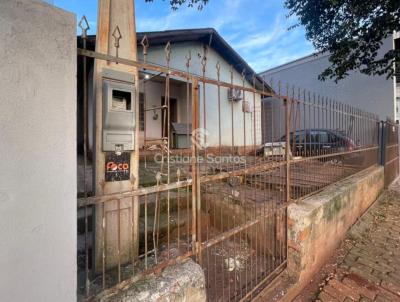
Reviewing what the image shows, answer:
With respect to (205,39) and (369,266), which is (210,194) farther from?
(205,39)

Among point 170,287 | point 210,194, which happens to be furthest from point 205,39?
point 170,287

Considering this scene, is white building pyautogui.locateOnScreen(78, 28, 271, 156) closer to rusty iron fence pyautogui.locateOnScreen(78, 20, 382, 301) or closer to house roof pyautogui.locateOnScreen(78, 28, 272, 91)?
house roof pyautogui.locateOnScreen(78, 28, 272, 91)

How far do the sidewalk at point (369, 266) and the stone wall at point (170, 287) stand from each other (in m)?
1.73

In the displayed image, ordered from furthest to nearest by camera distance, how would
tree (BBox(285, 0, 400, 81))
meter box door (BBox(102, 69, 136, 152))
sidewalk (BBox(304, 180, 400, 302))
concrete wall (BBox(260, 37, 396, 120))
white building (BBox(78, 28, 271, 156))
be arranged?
concrete wall (BBox(260, 37, 396, 120))
white building (BBox(78, 28, 271, 156))
tree (BBox(285, 0, 400, 81))
sidewalk (BBox(304, 180, 400, 302))
meter box door (BBox(102, 69, 136, 152))

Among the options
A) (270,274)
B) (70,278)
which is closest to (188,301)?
(70,278)

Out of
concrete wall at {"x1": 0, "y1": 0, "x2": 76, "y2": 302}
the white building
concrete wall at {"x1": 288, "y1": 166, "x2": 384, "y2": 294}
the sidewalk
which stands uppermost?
the white building

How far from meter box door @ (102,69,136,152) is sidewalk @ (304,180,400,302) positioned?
2.63m

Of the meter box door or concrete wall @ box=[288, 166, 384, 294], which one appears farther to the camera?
concrete wall @ box=[288, 166, 384, 294]

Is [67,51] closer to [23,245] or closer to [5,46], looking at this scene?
[5,46]

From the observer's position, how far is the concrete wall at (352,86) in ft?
33.0

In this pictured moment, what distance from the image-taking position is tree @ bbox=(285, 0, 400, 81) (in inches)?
252

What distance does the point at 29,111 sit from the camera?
89 centimetres

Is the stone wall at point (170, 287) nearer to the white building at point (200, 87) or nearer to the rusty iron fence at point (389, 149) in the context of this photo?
the white building at point (200, 87)

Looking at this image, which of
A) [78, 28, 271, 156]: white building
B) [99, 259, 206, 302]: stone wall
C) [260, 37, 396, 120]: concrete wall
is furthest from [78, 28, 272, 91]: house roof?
[99, 259, 206, 302]: stone wall
